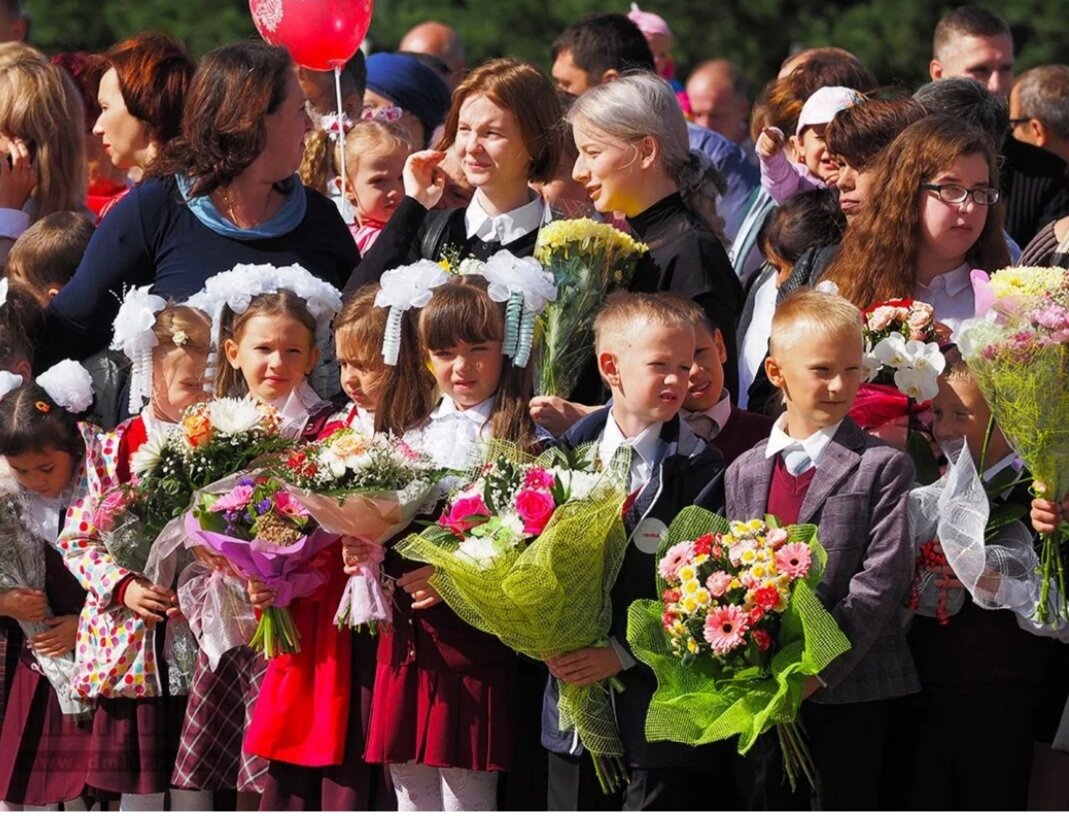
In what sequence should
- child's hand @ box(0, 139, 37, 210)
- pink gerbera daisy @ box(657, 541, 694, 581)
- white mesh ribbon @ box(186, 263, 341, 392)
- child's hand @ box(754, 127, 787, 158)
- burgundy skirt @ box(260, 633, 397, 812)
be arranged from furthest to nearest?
child's hand @ box(754, 127, 787, 158)
child's hand @ box(0, 139, 37, 210)
white mesh ribbon @ box(186, 263, 341, 392)
burgundy skirt @ box(260, 633, 397, 812)
pink gerbera daisy @ box(657, 541, 694, 581)

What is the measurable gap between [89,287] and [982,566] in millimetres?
2852

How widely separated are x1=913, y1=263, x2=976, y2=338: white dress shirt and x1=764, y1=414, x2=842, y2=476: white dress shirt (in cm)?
75

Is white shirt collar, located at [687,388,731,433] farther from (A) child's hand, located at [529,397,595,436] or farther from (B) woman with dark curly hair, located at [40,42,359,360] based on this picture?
(B) woman with dark curly hair, located at [40,42,359,360]

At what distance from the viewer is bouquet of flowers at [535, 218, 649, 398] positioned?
5.59 meters

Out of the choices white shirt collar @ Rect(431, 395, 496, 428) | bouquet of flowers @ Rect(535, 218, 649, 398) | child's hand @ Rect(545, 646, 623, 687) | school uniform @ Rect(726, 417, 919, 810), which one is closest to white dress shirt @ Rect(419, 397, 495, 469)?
white shirt collar @ Rect(431, 395, 496, 428)

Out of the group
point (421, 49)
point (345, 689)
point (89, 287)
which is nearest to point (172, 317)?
point (89, 287)

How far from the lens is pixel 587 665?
199 inches

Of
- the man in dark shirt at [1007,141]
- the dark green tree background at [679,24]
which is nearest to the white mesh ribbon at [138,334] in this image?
the man in dark shirt at [1007,141]

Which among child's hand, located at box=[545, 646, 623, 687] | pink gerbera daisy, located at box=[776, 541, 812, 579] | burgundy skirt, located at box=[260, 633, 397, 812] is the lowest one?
burgundy skirt, located at box=[260, 633, 397, 812]

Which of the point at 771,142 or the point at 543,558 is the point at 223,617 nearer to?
the point at 543,558

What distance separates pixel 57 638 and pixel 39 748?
341mm

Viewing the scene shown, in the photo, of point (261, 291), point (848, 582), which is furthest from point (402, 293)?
point (848, 582)

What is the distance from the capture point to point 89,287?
6.17m

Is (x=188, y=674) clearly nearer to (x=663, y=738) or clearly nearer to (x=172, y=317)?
(x=172, y=317)
